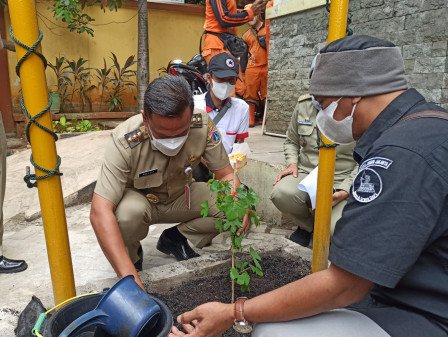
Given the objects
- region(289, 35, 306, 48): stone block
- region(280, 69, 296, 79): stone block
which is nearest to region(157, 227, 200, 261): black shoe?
region(280, 69, 296, 79): stone block

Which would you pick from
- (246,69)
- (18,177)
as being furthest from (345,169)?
(246,69)

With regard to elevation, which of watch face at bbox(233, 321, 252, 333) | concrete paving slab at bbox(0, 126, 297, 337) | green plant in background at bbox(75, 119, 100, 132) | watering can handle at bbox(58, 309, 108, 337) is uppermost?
watering can handle at bbox(58, 309, 108, 337)

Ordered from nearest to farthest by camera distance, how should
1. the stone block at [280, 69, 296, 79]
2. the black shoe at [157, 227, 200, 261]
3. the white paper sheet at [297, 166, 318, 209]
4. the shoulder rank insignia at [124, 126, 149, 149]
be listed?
the shoulder rank insignia at [124, 126, 149, 149] < the white paper sheet at [297, 166, 318, 209] < the black shoe at [157, 227, 200, 261] < the stone block at [280, 69, 296, 79]

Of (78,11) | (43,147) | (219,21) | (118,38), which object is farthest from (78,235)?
(118,38)

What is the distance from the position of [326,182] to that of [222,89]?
1869 mm

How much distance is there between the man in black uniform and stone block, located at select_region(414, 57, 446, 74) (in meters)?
2.95

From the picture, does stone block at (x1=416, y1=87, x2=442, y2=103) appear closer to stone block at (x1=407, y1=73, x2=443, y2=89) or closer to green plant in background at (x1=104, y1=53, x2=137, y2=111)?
stone block at (x1=407, y1=73, x2=443, y2=89)

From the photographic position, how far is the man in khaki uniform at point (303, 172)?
2990 millimetres

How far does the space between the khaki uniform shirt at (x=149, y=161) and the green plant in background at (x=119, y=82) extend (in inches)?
245

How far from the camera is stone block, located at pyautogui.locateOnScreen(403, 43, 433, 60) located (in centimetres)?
393

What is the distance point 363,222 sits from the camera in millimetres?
1085

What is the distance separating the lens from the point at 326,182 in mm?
1958

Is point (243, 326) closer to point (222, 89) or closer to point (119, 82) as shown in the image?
point (222, 89)

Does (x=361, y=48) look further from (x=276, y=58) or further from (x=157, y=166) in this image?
Result: (x=276, y=58)
